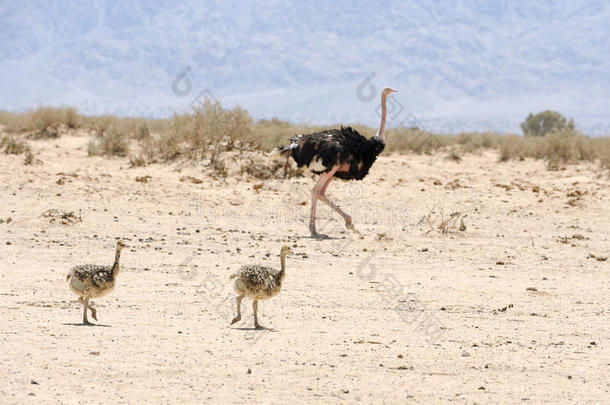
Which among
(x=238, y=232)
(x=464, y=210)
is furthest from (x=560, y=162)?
(x=238, y=232)

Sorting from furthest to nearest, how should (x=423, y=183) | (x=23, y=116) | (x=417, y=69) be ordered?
(x=417, y=69) → (x=23, y=116) → (x=423, y=183)

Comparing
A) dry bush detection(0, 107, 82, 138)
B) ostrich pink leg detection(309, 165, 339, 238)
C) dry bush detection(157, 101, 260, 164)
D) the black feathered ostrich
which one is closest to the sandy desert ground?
ostrich pink leg detection(309, 165, 339, 238)

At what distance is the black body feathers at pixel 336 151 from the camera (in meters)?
14.4

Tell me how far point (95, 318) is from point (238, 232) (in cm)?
641

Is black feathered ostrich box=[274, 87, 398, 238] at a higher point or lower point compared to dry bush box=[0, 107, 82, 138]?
lower

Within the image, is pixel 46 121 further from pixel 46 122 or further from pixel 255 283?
pixel 255 283

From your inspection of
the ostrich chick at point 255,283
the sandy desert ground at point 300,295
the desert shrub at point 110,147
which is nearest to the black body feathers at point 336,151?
the sandy desert ground at point 300,295

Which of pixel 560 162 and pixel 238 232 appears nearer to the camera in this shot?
pixel 238 232

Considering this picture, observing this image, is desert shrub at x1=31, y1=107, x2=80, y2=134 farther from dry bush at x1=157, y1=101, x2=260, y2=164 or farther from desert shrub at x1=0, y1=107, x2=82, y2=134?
dry bush at x1=157, y1=101, x2=260, y2=164

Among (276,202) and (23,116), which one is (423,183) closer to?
(276,202)

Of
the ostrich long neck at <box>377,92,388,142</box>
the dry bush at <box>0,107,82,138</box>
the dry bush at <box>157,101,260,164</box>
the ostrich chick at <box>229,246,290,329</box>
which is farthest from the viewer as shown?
the dry bush at <box>0,107,82,138</box>

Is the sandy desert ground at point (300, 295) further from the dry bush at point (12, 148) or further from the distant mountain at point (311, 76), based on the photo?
the distant mountain at point (311, 76)

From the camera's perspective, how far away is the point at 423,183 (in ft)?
68.2

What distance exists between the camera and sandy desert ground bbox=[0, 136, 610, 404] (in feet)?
21.7
